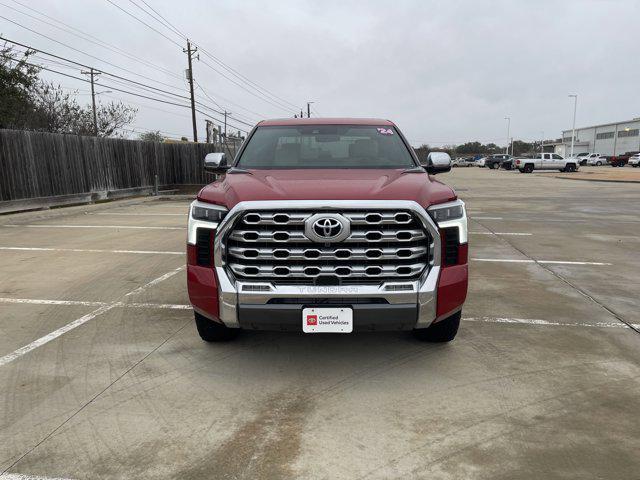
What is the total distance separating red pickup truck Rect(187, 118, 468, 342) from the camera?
3.30 m

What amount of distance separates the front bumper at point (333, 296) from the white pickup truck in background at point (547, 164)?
45901 mm

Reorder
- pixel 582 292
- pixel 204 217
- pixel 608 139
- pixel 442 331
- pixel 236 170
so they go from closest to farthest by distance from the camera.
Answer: pixel 204 217, pixel 442 331, pixel 236 170, pixel 582 292, pixel 608 139

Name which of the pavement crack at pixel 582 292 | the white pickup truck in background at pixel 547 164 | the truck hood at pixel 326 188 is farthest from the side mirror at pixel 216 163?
the white pickup truck in background at pixel 547 164

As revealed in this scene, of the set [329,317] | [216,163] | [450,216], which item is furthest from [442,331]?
[216,163]

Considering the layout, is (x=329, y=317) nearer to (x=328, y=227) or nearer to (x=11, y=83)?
(x=328, y=227)

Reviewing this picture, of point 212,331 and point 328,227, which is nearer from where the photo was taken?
point 328,227

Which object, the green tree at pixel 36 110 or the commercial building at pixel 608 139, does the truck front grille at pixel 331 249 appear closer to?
the green tree at pixel 36 110

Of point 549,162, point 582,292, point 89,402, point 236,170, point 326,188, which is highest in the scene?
point 236,170

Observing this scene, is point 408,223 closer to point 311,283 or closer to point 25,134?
point 311,283

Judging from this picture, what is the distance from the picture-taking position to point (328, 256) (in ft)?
10.9

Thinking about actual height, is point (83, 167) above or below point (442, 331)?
above

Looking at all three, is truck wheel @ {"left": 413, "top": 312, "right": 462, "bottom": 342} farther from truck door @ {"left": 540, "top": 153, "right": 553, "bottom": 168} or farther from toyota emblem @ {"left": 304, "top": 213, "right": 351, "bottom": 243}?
truck door @ {"left": 540, "top": 153, "right": 553, "bottom": 168}

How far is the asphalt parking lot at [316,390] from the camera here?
2.64m

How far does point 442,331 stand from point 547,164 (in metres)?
46.8
